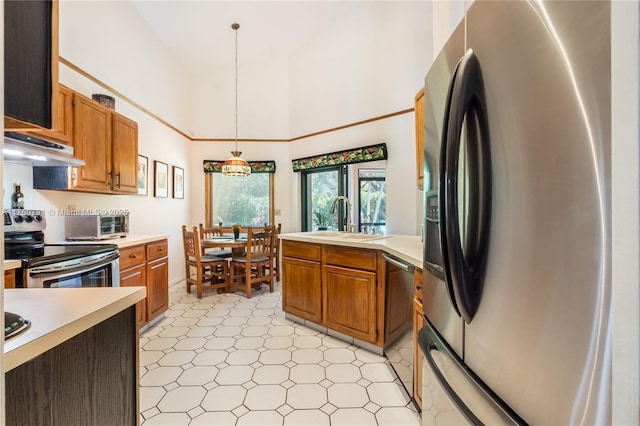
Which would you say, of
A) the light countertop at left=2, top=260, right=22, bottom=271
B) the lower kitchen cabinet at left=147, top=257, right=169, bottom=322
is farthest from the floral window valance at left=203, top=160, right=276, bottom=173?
the light countertop at left=2, top=260, right=22, bottom=271

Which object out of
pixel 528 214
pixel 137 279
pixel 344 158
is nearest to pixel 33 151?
pixel 137 279

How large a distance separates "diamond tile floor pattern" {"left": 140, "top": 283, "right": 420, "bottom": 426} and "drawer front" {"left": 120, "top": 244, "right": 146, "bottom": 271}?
69cm

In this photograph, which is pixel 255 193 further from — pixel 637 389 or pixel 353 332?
pixel 637 389

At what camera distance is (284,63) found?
4797 millimetres

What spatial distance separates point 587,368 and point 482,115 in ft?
1.61

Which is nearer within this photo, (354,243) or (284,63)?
(354,243)

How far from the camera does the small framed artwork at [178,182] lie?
4.35m

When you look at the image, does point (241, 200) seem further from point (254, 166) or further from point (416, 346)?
point (416, 346)

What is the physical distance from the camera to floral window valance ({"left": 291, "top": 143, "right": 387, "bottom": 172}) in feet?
11.4

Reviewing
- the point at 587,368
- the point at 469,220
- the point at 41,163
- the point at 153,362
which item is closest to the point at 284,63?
the point at 41,163

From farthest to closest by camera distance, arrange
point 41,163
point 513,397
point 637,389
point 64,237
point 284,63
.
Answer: point 284,63 → point 64,237 → point 41,163 → point 513,397 → point 637,389

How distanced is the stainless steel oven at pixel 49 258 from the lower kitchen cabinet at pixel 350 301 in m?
1.70

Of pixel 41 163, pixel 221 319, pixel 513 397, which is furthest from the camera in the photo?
pixel 221 319

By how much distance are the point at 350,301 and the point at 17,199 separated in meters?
2.62
